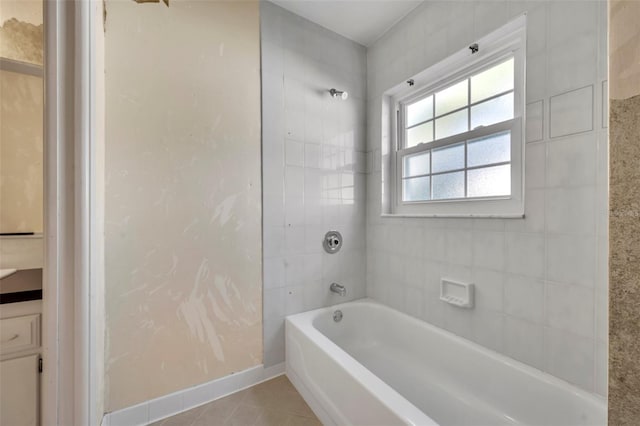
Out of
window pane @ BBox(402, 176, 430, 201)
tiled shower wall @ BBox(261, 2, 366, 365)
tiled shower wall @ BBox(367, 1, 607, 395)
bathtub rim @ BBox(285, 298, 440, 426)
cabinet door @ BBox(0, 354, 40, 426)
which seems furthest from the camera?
window pane @ BBox(402, 176, 430, 201)

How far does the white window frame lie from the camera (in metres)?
1.38

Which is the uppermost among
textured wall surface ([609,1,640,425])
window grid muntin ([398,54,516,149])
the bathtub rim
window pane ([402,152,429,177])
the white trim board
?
A: window grid muntin ([398,54,516,149])

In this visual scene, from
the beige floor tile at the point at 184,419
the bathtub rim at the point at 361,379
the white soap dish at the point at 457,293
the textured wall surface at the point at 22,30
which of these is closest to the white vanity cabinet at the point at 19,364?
the textured wall surface at the point at 22,30

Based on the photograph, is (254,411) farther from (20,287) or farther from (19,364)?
(20,287)

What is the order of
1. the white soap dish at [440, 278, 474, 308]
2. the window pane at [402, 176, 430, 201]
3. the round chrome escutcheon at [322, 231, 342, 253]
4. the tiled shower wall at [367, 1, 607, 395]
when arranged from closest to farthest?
the tiled shower wall at [367, 1, 607, 395] → the white soap dish at [440, 278, 474, 308] → the window pane at [402, 176, 430, 201] → the round chrome escutcheon at [322, 231, 342, 253]

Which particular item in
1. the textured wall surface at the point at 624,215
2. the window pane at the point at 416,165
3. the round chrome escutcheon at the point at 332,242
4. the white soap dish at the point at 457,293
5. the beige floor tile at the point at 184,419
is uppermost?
the window pane at the point at 416,165

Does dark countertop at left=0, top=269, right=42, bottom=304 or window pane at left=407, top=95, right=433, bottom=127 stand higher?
window pane at left=407, top=95, right=433, bottom=127

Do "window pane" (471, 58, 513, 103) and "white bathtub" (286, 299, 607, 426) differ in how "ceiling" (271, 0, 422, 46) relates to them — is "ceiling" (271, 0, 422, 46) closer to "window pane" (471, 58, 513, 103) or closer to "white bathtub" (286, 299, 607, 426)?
"window pane" (471, 58, 513, 103)

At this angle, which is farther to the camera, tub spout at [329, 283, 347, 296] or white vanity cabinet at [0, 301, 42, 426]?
tub spout at [329, 283, 347, 296]

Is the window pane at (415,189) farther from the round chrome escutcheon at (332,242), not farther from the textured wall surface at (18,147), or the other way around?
the textured wall surface at (18,147)

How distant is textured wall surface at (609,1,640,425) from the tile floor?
1.52 metres

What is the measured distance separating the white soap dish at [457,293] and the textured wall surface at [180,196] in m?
1.16

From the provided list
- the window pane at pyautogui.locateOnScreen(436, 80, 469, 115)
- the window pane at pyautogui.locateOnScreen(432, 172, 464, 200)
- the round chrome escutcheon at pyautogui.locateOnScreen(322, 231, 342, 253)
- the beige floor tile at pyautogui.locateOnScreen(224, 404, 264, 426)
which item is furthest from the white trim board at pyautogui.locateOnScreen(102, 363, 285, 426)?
the window pane at pyautogui.locateOnScreen(436, 80, 469, 115)

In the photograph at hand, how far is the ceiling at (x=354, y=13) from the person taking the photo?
180 cm
